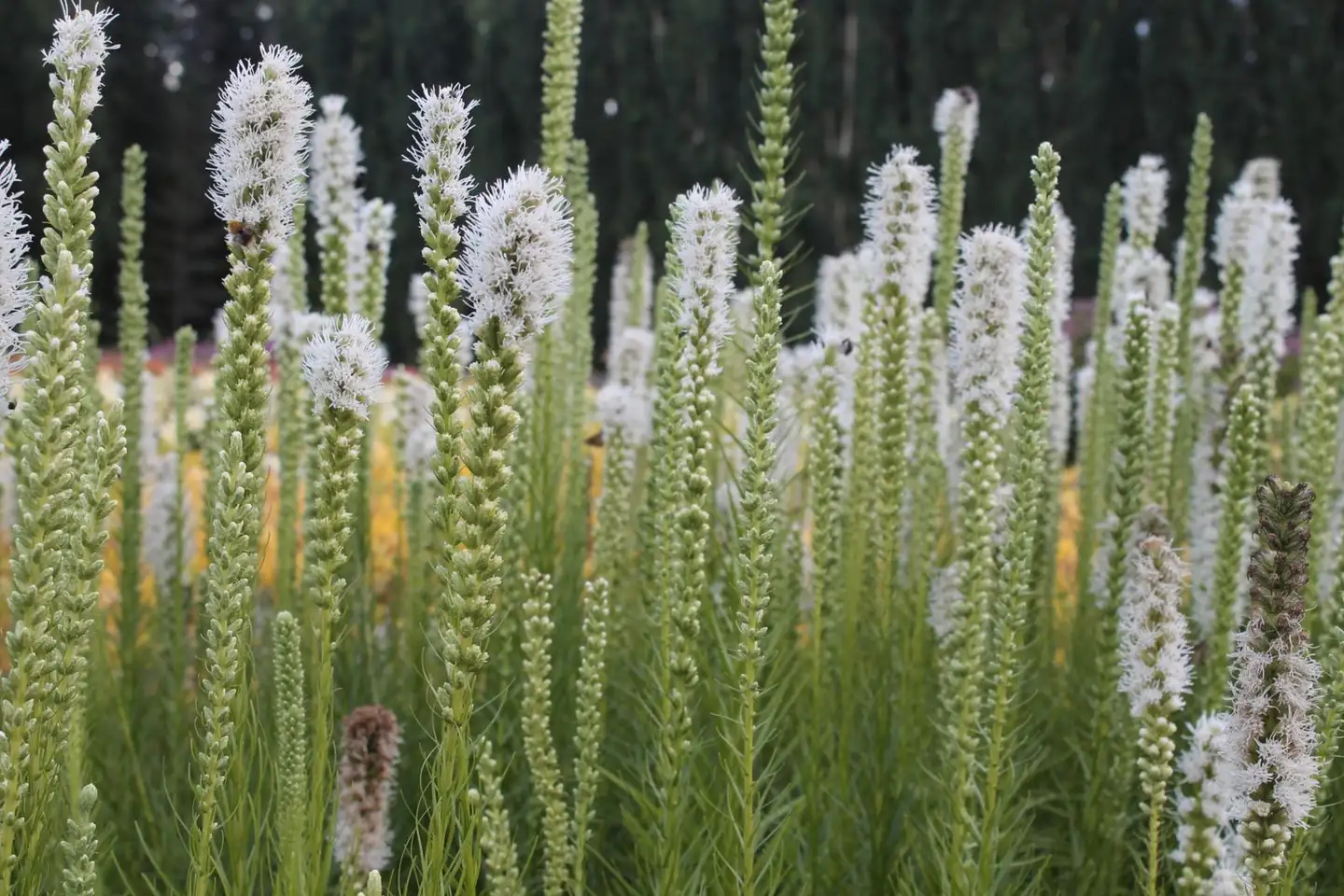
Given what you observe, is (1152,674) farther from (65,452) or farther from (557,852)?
(65,452)

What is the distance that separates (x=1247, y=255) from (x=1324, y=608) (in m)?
1.10

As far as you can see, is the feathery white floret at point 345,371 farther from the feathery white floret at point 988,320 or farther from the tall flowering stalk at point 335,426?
the feathery white floret at point 988,320

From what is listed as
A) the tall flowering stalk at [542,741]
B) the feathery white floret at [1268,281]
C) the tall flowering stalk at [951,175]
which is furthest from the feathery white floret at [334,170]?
the feathery white floret at [1268,281]

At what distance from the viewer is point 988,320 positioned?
2.39 m

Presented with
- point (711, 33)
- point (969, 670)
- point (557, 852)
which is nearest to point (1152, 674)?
point (969, 670)

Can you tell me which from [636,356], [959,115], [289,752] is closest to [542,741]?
[289,752]

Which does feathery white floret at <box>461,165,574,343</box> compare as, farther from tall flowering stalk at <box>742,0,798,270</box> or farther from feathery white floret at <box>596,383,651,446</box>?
feathery white floret at <box>596,383,651,446</box>

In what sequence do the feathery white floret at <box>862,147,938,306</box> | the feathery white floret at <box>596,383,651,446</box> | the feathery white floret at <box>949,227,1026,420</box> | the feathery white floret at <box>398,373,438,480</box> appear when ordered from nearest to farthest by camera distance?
1. the feathery white floret at <box>949,227,1026,420</box>
2. the feathery white floret at <box>862,147,938,306</box>
3. the feathery white floret at <box>596,383,651,446</box>
4. the feathery white floret at <box>398,373,438,480</box>

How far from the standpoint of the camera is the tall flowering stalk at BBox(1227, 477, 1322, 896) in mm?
1702

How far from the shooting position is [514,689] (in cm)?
293

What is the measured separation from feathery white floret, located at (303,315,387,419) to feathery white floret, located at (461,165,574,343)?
0.58ft

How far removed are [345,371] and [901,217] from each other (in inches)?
57.0

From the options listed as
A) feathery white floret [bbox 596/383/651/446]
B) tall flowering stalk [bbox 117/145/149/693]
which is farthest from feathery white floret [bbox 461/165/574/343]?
tall flowering stalk [bbox 117/145/149/693]

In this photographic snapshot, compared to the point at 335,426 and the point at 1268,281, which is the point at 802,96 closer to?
the point at 1268,281
